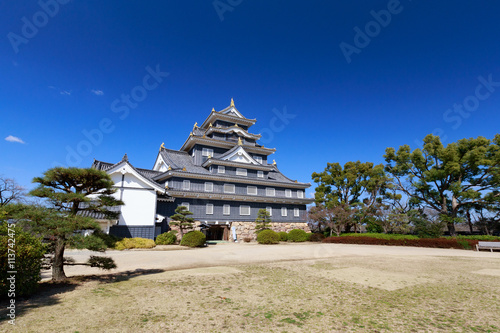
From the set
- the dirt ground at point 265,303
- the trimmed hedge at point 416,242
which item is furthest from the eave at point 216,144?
the dirt ground at point 265,303

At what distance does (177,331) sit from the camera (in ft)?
14.5

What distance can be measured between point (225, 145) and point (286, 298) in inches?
1133

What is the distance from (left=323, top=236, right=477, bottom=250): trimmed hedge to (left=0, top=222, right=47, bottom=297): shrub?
26.3 metres

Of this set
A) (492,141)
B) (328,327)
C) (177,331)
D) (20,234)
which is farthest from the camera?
(492,141)

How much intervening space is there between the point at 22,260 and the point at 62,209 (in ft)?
8.54

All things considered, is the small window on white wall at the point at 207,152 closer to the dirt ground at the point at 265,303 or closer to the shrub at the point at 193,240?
the shrub at the point at 193,240

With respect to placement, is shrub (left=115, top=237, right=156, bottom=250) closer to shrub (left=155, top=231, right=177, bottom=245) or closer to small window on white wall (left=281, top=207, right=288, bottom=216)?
shrub (left=155, top=231, right=177, bottom=245)

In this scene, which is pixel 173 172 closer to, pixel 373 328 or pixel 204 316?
pixel 204 316

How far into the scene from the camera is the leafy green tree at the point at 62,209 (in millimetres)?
7125

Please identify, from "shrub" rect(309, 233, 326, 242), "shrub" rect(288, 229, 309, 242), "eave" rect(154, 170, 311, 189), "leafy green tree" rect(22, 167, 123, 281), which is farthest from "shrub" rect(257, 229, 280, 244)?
"leafy green tree" rect(22, 167, 123, 281)

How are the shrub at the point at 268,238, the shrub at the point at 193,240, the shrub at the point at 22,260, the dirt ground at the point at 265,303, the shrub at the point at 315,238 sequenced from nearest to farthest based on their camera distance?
1. the dirt ground at the point at 265,303
2. the shrub at the point at 22,260
3. the shrub at the point at 193,240
4. the shrub at the point at 268,238
5. the shrub at the point at 315,238

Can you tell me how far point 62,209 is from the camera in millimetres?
8266

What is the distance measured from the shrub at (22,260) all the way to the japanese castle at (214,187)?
50.4 ft

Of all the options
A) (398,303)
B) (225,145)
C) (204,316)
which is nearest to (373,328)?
(398,303)
